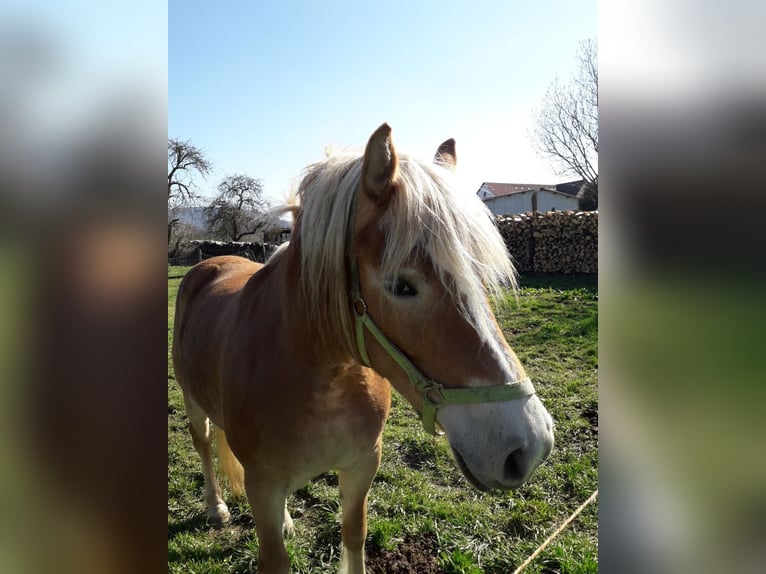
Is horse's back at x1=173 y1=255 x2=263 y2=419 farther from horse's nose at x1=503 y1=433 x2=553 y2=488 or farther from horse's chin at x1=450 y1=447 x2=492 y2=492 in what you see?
horse's nose at x1=503 y1=433 x2=553 y2=488

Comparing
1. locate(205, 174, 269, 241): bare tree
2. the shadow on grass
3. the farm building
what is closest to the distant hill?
locate(205, 174, 269, 241): bare tree

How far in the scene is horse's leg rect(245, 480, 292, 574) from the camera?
205 centimetres

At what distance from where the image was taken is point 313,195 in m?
1.73

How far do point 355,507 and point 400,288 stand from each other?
1524 millimetres

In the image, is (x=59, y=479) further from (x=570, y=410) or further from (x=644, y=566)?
(x=570, y=410)

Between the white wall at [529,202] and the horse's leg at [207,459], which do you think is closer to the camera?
the horse's leg at [207,459]

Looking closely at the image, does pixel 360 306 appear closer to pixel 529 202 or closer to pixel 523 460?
pixel 523 460

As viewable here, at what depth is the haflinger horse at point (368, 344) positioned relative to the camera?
53.0 inches

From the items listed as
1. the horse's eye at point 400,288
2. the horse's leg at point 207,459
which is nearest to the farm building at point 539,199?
the horse's leg at point 207,459

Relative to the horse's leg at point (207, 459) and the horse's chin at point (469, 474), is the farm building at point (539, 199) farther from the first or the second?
the horse's chin at point (469, 474)

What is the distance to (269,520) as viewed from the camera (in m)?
2.05

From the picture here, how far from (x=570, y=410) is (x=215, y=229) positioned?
1047 inches

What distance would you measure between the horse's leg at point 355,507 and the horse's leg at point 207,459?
1.22m

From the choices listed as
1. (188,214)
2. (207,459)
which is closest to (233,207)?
(188,214)
